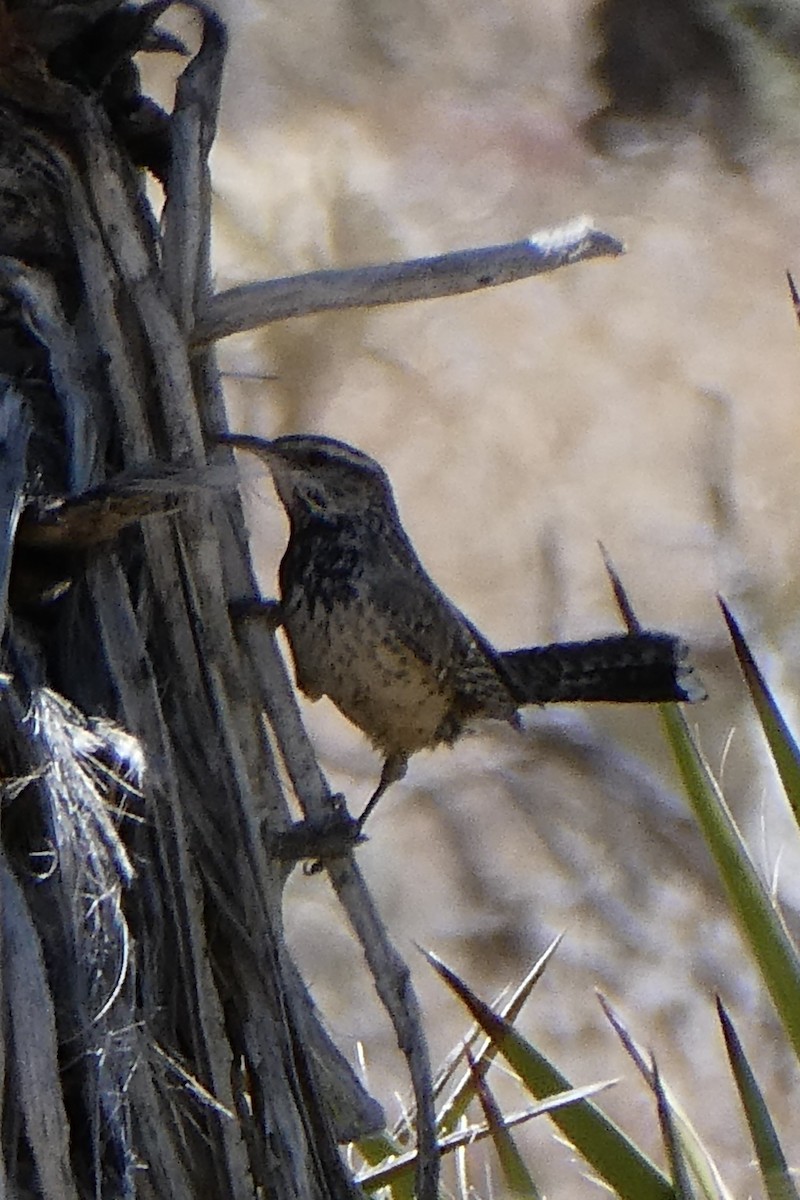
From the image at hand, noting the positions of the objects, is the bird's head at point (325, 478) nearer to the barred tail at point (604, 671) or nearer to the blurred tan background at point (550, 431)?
the barred tail at point (604, 671)

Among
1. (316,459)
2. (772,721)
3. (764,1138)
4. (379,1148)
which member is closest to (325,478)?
(316,459)

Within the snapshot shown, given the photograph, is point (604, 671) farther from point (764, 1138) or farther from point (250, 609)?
point (250, 609)

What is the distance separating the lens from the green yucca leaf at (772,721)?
180cm

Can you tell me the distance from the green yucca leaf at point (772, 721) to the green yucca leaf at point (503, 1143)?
1.38 ft

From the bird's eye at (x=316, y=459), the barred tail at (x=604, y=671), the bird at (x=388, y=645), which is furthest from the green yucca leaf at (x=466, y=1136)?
the bird's eye at (x=316, y=459)

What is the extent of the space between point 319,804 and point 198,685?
0.52ft

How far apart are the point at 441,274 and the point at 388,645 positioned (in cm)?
91

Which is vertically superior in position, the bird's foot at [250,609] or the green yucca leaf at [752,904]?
the bird's foot at [250,609]

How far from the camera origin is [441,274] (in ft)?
4.93

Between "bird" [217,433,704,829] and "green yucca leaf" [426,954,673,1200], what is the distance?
1.46 ft

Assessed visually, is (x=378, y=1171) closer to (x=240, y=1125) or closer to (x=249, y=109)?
(x=240, y=1125)

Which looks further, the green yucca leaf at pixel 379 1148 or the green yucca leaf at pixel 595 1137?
the green yucca leaf at pixel 379 1148

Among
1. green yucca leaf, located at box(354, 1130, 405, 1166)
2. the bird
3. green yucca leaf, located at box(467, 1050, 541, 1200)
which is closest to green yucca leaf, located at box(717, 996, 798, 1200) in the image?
green yucca leaf, located at box(467, 1050, 541, 1200)

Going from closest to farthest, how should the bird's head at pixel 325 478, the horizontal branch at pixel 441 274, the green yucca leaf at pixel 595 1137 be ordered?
the horizontal branch at pixel 441 274 → the green yucca leaf at pixel 595 1137 → the bird's head at pixel 325 478
